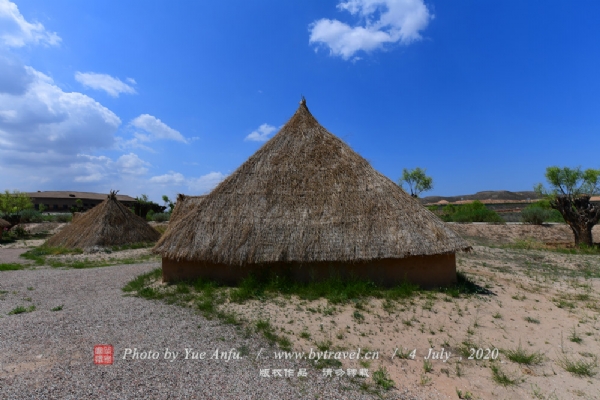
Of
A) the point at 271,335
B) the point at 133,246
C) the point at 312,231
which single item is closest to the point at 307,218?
the point at 312,231

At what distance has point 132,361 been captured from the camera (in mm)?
4266

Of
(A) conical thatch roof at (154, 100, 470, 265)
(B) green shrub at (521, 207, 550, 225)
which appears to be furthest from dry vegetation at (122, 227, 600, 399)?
(B) green shrub at (521, 207, 550, 225)

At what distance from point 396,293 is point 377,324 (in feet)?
5.18

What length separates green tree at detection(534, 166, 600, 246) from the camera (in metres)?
17.0

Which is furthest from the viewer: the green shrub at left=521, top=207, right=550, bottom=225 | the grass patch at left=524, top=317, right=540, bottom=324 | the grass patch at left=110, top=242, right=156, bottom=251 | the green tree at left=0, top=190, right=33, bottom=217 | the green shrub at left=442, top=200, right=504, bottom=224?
the green tree at left=0, top=190, right=33, bottom=217

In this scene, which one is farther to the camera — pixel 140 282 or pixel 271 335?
pixel 140 282

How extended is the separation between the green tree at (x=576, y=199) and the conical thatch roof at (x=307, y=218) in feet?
46.7

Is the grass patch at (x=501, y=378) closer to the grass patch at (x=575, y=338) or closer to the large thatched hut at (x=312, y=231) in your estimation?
the grass patch at (x=575, y=338)

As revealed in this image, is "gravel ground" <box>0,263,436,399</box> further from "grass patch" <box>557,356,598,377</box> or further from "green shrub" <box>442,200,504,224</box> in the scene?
"green shrub" <box>442,200,504,224</box>

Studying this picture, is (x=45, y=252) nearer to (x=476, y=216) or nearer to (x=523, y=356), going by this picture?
(x=523, y=356)

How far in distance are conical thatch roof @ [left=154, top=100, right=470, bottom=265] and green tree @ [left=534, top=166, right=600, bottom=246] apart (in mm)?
14219

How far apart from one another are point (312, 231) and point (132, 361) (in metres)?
4.61

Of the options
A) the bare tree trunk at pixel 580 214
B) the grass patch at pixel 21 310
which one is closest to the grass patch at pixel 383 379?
the grass patch at pixel 21 310

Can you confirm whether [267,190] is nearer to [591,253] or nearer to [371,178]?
[371,178]
